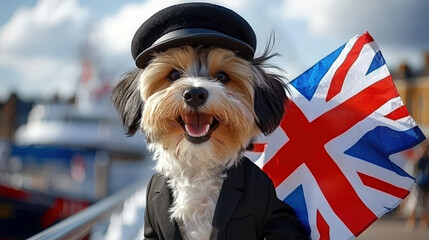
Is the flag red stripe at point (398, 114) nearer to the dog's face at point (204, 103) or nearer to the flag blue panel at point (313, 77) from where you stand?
the flag blue panel at point (313, 77)

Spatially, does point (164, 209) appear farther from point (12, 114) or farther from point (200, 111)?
point (12, 114)

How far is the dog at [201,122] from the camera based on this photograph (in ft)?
7.44

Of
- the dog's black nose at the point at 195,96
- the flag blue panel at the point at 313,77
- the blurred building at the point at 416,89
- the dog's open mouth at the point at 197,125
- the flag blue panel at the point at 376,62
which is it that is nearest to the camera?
the dog's black nose at the point at 195,96

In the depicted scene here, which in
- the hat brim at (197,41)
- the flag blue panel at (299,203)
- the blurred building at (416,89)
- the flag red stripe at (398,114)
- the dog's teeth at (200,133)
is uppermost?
the hat brim at (197,41)

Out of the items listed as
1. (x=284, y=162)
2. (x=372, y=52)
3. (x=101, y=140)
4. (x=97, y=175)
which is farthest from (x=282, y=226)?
(x=101, y=140)

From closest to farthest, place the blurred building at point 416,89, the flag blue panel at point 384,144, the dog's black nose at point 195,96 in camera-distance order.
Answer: the dog's black nose at point 195,96, the flag blue panel at point 384,144, the blurred building at point 416,89

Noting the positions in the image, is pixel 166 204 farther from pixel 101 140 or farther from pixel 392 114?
pixel 101 140

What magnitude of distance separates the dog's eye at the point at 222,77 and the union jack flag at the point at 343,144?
1.55ft

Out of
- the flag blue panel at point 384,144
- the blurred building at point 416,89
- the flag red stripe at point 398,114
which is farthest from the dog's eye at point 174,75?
the blurred building at point 416,89

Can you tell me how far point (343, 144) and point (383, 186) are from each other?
10.9 inches

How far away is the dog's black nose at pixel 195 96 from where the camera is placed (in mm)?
2172

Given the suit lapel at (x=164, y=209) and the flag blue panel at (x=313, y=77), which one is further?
the flag blue panel at (x=313, y=77)

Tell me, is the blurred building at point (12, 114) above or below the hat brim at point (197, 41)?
below

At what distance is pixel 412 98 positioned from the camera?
38.8 meters
